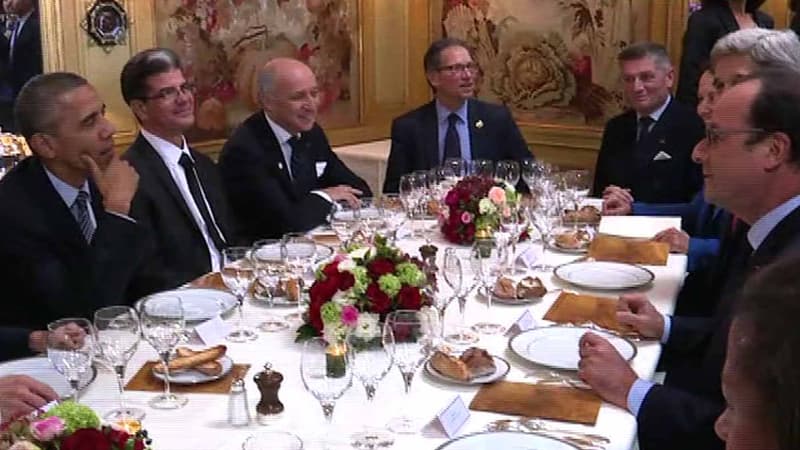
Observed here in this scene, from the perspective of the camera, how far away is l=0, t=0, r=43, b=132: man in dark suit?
520 centimetres

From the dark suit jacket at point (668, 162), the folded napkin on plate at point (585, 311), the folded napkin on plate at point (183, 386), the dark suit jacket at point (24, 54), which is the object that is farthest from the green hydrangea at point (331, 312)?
the dark suit jacket at point (24, 54)

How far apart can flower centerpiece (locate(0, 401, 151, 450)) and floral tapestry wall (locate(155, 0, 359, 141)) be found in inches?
183

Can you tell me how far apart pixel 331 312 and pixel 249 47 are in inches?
174

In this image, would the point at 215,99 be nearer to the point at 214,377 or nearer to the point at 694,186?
the point at 694,186

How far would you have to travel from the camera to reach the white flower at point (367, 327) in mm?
2162

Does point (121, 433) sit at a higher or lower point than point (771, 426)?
lower

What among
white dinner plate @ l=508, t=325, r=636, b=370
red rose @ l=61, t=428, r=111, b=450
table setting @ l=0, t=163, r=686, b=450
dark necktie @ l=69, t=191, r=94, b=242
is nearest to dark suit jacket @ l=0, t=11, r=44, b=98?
dark necktie @ l=69, t=191, r=94, b=242

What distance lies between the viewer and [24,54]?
5254 millimetres

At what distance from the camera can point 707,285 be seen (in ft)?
11.5

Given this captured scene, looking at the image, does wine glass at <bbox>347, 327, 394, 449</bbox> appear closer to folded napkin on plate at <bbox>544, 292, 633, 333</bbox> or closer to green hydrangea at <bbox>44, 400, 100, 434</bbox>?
green hydrangea at <bbox>44, 400, 100, 434</bbox>

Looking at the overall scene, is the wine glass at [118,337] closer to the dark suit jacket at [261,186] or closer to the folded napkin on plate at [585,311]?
the folded napkin on plate at [585,311]

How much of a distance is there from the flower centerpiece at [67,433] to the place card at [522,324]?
4.20 feet

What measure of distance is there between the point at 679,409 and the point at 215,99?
467 centimetres

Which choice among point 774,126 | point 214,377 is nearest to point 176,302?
point 214,377
